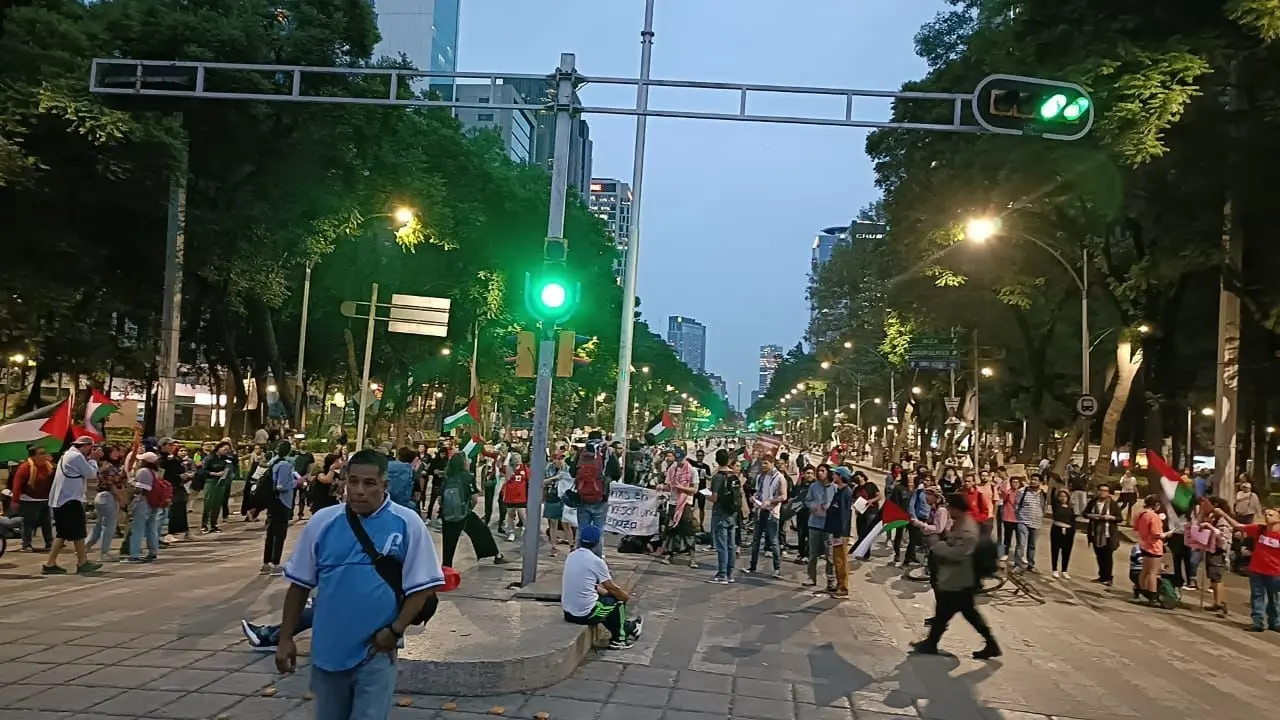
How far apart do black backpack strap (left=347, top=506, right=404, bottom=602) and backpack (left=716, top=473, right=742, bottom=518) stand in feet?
34.7

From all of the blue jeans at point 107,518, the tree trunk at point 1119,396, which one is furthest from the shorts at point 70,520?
the tree trunk at point 1119,396

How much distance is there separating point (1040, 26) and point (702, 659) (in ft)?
50.1

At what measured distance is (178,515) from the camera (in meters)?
17.2

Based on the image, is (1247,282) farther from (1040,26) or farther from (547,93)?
(547,93)

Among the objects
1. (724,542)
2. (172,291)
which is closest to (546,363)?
(724,542)

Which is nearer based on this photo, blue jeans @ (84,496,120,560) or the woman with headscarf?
blue jeans @ (84,496,120,560)

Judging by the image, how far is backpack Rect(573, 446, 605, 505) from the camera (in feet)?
46.0

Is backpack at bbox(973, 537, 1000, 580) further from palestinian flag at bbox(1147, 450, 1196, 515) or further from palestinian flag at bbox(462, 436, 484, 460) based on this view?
palestinian flag at bbox(462, 436, 484, 460)

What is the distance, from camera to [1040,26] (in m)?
19.4

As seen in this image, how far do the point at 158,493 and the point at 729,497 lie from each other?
8.03 m

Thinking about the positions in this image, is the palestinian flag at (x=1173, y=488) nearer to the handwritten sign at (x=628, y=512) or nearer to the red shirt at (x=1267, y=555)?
the red shirt at (x=1267, y=555)

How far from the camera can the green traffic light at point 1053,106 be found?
10852mm

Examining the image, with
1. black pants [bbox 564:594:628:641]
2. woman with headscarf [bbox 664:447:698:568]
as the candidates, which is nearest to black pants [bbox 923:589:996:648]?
black pants [bbox 564:594:628:641]

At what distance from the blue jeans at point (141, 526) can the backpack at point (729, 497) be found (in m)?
8.06
